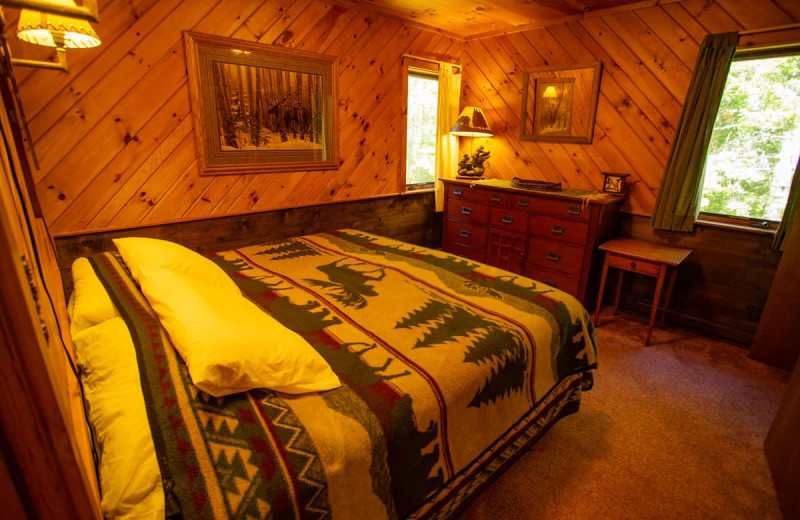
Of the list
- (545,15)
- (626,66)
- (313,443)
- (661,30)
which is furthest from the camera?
(545,15)

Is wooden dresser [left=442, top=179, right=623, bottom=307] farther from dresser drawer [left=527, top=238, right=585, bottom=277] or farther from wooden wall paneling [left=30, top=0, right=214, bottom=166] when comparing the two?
wooden wall paneling [left=30, top=0, right=214, bottom=166]

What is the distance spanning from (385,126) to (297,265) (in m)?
2.03

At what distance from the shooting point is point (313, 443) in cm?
96

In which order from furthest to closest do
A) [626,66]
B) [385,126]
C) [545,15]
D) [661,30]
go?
[385,126] < [545,15] < [626,66] < [661,30]

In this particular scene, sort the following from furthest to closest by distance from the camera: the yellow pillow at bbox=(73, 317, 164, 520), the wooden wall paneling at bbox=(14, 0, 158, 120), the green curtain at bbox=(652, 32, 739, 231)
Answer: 1. the green curtain at bbox=(652, 32, 739, 231)
2. the wooden wall paneling at bbox=(14, 0, 158, 120)
3. the yellow pillow at bbox=(73, 317, 164, 520)

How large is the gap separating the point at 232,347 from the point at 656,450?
81.0 inches

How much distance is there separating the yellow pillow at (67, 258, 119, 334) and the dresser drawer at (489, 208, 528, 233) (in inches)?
118

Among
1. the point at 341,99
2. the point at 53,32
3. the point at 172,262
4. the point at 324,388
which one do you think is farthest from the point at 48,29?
the point at 341,99

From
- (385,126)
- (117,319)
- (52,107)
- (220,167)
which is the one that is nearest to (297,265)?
(117,319)

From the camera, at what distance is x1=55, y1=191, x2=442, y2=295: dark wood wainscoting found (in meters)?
2.37

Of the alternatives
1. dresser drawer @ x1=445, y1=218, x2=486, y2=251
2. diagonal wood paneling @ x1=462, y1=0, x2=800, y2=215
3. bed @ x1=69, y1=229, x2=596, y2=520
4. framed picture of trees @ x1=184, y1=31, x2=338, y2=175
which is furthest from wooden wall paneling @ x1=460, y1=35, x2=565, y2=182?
bed @ x1=69, y1=229, x2=596, y2=520

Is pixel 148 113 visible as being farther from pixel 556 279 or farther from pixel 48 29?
pixel 556 279

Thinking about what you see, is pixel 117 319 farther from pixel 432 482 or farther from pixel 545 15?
pixel 545 15

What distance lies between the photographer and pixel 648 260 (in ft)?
9.09
